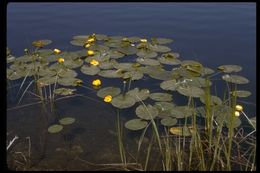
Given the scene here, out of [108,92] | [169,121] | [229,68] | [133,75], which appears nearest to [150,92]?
[133,75]

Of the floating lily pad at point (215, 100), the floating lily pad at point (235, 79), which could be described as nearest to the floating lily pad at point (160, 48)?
the floating lily pad at point (235, 79)

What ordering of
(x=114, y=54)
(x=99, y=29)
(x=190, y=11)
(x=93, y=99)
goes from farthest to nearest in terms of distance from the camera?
(x=190, y=11) → (x=99, y=29) → (x=114, y=54) → (x=93, y=99)

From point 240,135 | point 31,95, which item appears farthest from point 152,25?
point 240,135

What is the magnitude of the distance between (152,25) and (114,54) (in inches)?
51.0

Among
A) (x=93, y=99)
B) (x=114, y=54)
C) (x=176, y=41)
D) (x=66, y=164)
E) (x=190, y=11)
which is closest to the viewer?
(x=66, y=164)

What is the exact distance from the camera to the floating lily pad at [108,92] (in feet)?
9.93

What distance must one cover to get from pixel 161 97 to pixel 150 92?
0.61ft

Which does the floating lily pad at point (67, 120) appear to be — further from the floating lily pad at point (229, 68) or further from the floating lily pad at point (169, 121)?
the floating lily pad at point (229, 68)

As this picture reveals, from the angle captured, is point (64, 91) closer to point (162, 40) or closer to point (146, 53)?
point (146, 53)

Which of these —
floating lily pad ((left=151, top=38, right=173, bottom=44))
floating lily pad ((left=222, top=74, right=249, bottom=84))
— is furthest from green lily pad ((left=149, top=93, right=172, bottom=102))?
floating lily pad ((left=151, top=38, right=173, bottom=44))

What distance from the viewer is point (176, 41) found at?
4.23 meters

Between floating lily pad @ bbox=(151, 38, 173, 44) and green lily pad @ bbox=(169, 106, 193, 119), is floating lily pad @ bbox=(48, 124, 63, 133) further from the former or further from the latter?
floating lily pad @ bbox=(151, 38, 173, 44)

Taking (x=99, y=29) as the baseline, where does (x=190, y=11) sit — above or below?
above

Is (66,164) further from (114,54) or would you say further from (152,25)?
(152,25)
